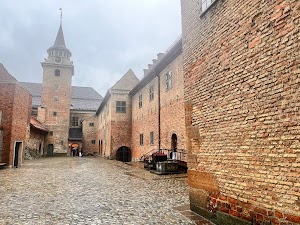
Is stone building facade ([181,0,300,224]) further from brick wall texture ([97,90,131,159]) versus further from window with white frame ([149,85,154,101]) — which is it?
brick wall texture ([97,90,131,159])

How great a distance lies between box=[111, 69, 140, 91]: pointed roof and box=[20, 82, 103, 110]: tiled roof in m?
23.5

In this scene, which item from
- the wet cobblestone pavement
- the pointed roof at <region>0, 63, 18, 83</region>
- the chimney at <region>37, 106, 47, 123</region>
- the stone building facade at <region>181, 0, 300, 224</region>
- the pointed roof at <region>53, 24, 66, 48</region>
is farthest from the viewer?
the pointed roof at <region>53, 24, 66, 48</region>

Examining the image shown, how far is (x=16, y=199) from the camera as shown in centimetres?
672

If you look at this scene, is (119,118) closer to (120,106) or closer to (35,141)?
(120,106)

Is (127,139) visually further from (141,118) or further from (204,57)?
(204,57)

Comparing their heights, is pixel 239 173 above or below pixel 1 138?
below

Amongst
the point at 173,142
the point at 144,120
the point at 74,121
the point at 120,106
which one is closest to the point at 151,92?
the point at 144,120

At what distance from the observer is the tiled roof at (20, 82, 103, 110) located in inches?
1988

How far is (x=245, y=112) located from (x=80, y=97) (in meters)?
54.2

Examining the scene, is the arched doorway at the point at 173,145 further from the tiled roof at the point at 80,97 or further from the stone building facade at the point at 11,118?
the tiled roof at the point at 80,97

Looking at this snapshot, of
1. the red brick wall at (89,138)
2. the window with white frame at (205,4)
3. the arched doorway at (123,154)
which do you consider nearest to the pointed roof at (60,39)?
the red brick wall at (89,138)

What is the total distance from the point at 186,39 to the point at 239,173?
382 cm

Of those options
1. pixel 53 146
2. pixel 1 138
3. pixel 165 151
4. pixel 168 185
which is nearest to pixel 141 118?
pixel 165 151

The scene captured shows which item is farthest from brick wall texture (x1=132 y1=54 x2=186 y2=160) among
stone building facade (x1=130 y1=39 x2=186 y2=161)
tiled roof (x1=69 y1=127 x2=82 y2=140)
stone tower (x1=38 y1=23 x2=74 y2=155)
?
tiled roof (x1=69 y1=127 x2=82 y2=140)
